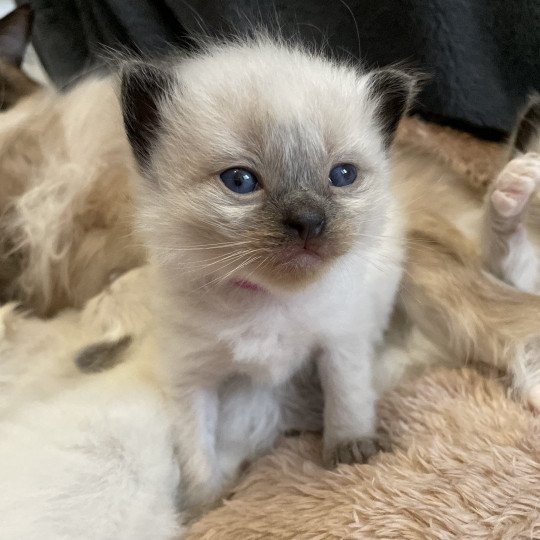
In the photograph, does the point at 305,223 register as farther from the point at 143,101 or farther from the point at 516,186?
the point at 516,186

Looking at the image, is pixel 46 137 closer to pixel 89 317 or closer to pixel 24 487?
pixel 89 317

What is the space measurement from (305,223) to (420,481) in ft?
1.17

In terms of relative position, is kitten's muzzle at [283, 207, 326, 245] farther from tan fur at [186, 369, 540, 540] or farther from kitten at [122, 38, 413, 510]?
tan fur at [186, 369, 540, 540]

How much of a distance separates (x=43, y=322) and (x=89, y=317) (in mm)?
92

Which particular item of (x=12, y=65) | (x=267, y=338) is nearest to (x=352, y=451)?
(x=267, y=338)

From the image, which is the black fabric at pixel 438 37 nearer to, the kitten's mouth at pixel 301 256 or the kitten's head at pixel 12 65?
the kitten's head at pixel 12 65

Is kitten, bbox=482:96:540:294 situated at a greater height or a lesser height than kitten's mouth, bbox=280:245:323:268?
lesser

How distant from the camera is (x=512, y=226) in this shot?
1.00 metres

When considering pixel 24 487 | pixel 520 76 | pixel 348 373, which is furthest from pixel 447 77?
pixel 24 487

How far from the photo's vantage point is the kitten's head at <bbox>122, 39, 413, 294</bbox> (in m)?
0.71

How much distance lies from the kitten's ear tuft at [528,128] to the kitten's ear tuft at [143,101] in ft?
2.13

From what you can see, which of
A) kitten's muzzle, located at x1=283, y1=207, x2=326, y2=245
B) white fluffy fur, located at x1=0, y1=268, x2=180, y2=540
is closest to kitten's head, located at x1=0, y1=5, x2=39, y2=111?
white fluffy fur, located at x1=0, y1=268, x2=180, y2=540

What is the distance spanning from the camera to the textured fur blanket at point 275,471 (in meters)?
0.74

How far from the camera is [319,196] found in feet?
2.37
